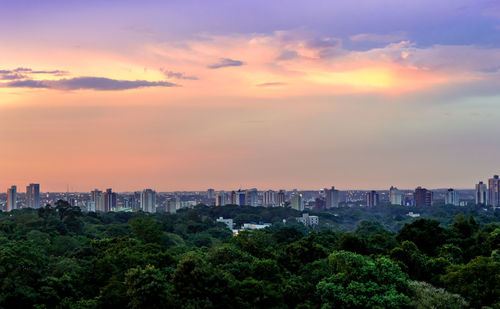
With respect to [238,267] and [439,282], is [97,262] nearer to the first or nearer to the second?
[238,267]

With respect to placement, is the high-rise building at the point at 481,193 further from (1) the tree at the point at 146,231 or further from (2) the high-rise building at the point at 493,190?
(1) the tree at the point at 146,231

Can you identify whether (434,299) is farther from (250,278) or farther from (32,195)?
(32,195)

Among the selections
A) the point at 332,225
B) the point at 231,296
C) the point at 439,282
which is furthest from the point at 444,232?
the point at 332,225

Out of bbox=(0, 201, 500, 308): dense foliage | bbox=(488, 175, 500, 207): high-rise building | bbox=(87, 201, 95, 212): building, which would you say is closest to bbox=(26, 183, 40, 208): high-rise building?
bbox=(87, 201, 95, 212): building

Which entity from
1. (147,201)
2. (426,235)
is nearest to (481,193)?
(147,201)

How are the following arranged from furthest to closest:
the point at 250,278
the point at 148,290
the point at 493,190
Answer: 1. the point at 493,190
2. the point at 250,278
3. the point at 148,290

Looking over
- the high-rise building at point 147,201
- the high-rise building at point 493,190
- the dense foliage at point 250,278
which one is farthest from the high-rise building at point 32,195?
the high-rise building at point 493,190

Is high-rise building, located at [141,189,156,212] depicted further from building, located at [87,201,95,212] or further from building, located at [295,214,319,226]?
building, located at [295,214,319,226]

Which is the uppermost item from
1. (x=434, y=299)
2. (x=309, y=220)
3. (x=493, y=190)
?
(x=493, y=190)
